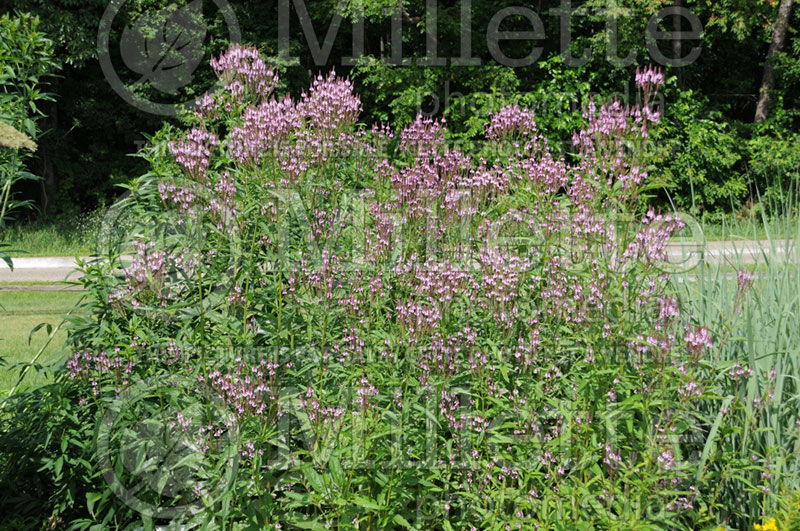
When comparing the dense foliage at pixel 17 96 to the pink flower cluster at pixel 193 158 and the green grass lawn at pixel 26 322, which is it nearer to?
the pink flower cluster at pixel 193 158

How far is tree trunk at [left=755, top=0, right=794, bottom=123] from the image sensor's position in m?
18.6

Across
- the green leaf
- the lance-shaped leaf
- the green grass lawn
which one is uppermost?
the lance-shaped leaf

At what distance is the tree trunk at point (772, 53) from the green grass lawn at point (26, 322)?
58.4 ft

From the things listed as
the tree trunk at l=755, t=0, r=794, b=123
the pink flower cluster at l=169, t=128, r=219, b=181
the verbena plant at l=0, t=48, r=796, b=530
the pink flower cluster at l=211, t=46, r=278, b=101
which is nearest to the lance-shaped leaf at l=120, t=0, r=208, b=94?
the tree trunk at l=755, t=0, r=794, b=123

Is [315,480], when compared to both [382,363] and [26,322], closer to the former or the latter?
[382,363]

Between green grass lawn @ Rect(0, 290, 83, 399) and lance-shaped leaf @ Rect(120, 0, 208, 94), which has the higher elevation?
lance-shaped leaf @ Rect(120, 0, 208, 94)

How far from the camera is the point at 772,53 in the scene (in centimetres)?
1928

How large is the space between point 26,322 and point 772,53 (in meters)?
18.9

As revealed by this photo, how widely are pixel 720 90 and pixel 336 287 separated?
68.2 feet

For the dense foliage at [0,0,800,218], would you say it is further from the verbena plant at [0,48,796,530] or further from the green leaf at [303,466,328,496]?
the green leaf at [303,466,328,496]

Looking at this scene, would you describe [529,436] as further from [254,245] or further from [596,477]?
[254,245]

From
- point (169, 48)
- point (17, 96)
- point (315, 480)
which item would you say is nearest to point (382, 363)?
point (315, 480)

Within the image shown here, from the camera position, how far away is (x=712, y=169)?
18.3 m

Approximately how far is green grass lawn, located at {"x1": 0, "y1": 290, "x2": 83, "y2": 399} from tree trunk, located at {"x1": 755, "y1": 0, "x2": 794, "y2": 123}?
17812 millimetres
